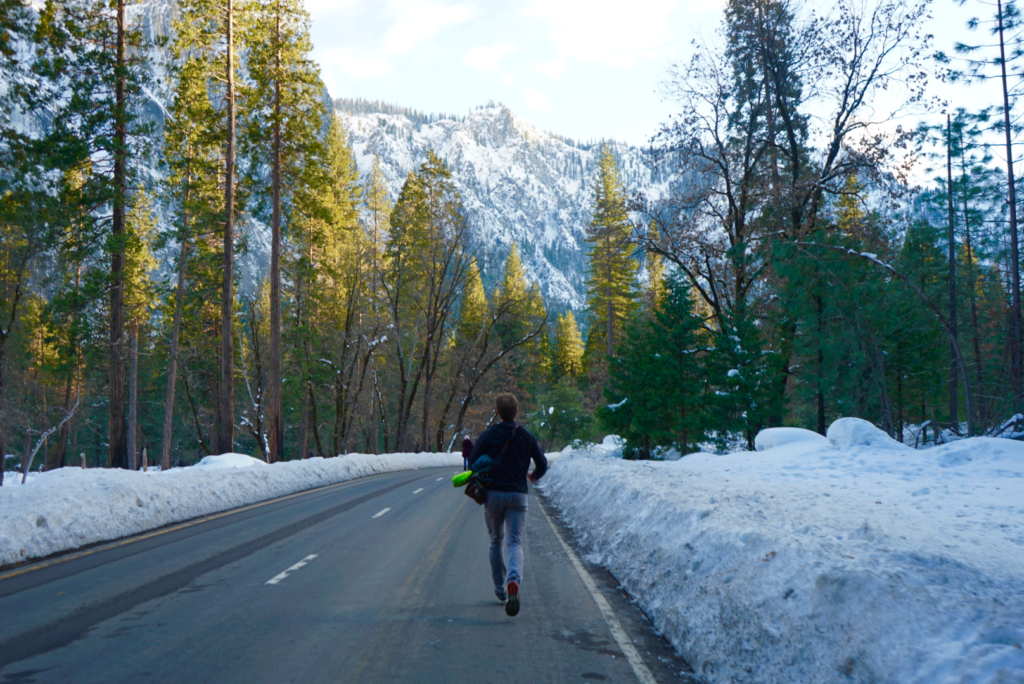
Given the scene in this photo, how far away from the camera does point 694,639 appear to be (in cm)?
506

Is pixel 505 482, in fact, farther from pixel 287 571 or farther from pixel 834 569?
pixel 287 571

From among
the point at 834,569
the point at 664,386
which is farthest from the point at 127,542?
the point at 664,386

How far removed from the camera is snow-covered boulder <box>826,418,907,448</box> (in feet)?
48.6

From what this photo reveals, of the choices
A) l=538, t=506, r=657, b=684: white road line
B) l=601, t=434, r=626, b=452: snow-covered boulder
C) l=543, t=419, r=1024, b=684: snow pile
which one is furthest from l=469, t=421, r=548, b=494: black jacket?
l=601, t=434, r=626, b=452: snow-covered boulder

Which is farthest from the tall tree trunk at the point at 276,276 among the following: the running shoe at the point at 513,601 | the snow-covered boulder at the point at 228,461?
the running shoe at the point at 513,601

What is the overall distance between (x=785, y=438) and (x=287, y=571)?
1337 cm

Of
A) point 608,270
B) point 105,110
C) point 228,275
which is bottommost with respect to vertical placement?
point 228,275

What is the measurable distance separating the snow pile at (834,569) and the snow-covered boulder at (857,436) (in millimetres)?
2733

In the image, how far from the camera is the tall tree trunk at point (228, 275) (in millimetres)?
23016

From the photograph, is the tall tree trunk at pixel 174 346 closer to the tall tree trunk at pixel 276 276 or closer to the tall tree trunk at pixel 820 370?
the tall tree trunk at pixel 276 276

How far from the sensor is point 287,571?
25.7ft

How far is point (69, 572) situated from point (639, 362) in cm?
2118

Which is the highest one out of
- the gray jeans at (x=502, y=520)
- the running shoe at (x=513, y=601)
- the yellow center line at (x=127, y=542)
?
the gray jeans at (x=502, y=520)

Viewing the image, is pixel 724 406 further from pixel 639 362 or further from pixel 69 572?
pixel 69 572
